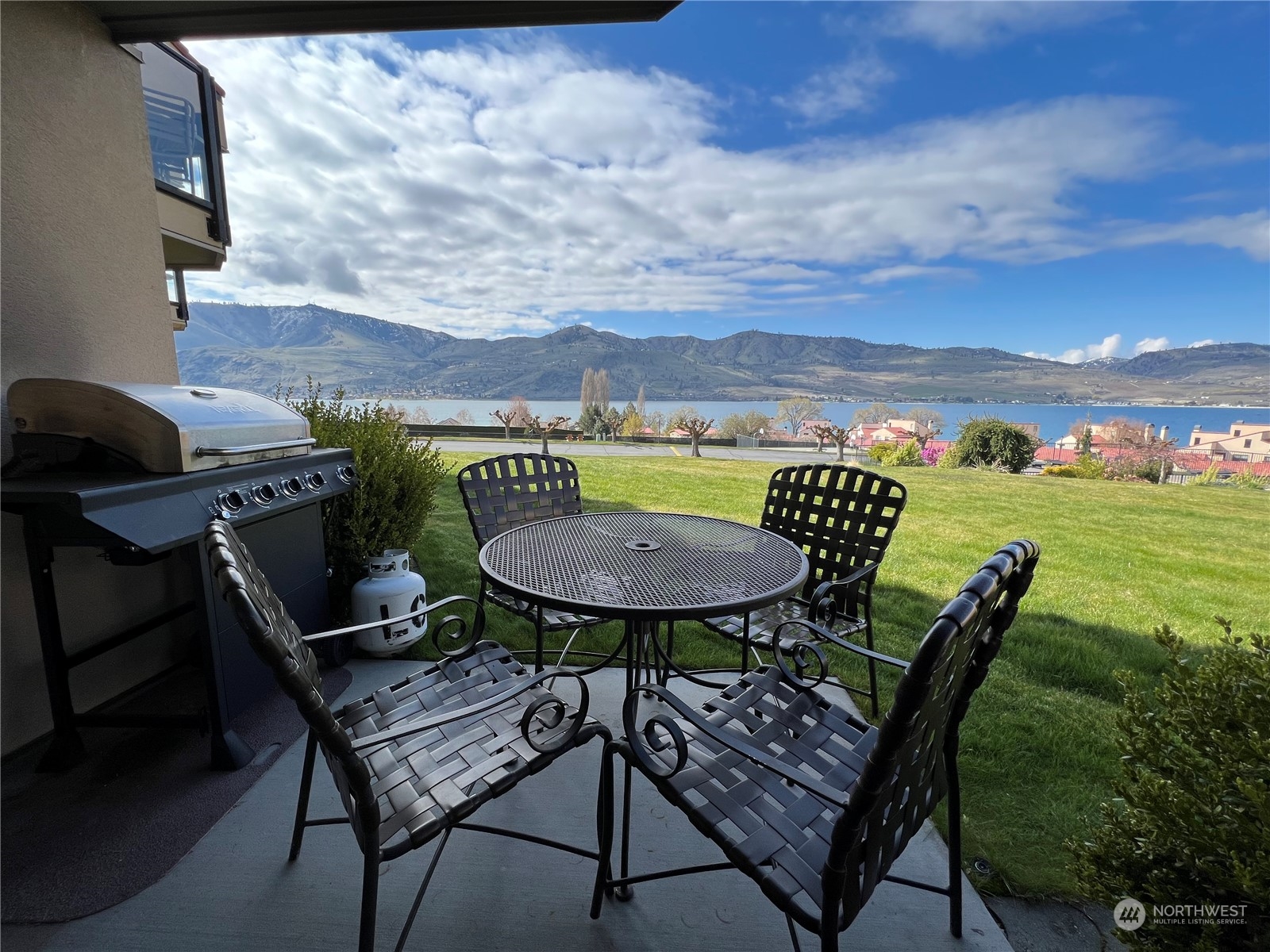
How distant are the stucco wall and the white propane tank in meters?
0.89

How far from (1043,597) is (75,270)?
5599 mm

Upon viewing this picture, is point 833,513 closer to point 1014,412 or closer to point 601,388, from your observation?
point 601,388

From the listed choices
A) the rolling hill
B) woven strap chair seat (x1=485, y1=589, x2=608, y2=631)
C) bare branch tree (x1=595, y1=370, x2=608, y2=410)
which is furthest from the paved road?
the rolling hill

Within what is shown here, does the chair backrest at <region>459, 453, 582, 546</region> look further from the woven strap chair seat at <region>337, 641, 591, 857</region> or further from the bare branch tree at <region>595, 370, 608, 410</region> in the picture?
the bare branch tree at <region>595, 370, 608, 410</region>

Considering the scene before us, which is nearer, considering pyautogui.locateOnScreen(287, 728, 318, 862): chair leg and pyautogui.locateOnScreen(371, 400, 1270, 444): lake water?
pyautogui.locateOnScreen(287, 728, 318, 862): chair leg

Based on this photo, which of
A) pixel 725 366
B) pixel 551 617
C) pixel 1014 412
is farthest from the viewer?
pixel 725 366

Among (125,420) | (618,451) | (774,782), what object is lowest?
(618,451)

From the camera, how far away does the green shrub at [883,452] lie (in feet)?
42.5

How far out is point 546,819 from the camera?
5.37 ft

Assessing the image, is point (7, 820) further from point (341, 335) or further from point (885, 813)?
point (341, 335)

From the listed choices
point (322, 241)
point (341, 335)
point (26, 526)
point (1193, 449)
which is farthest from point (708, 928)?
point (341, 335)

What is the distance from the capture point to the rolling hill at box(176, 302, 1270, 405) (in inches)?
1548

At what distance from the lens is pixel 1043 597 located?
371 cm

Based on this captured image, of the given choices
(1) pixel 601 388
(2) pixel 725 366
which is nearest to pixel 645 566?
(1) pixel 601 388
